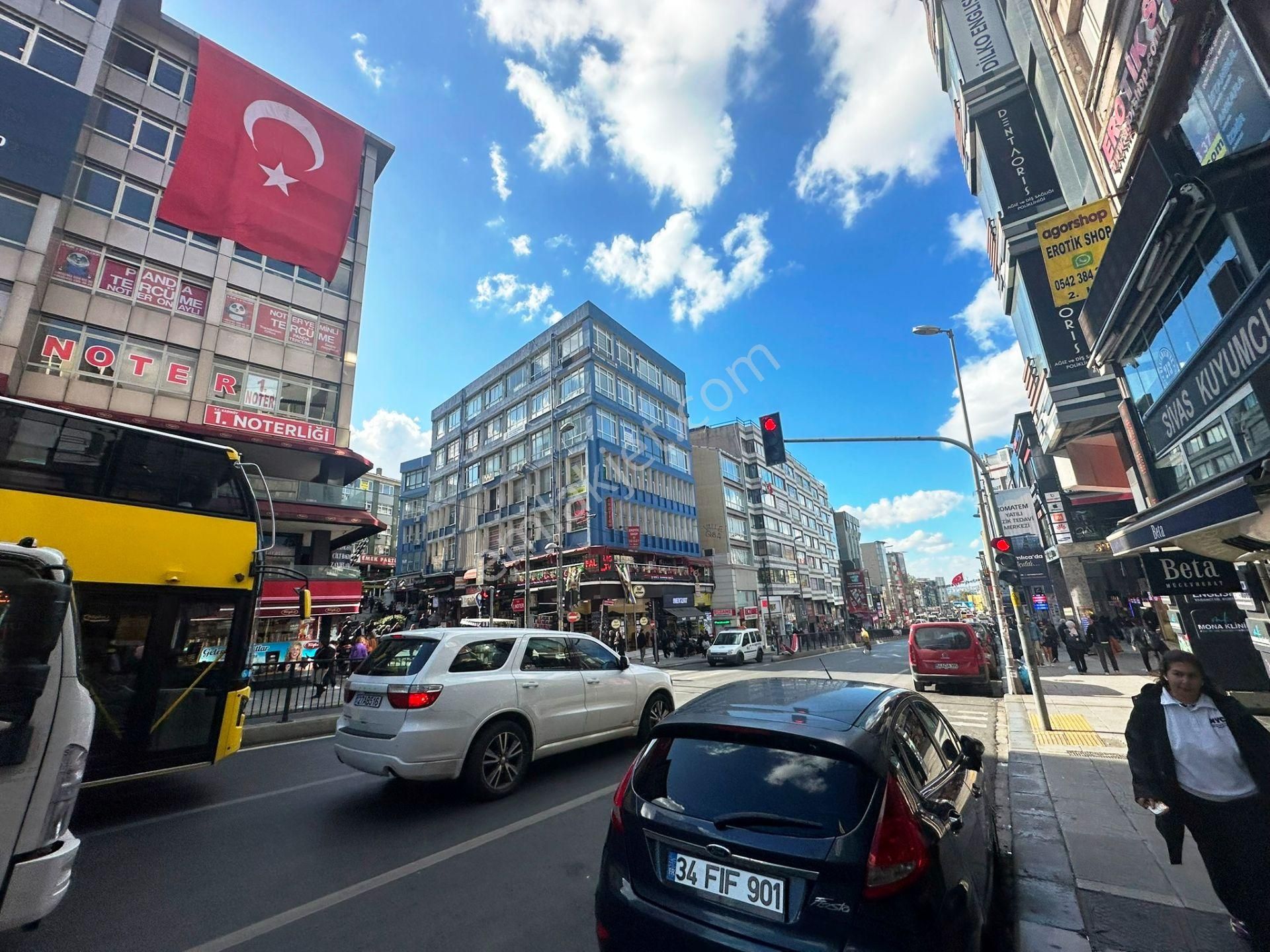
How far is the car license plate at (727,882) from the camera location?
6.68ft

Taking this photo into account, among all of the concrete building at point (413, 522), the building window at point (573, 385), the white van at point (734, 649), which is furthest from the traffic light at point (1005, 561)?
the concrete building at point (413, 522)

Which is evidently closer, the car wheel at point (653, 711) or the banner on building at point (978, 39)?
the car wheel at point (653, 711)

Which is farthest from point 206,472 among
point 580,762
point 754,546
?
point 754,546

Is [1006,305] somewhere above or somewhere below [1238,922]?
above

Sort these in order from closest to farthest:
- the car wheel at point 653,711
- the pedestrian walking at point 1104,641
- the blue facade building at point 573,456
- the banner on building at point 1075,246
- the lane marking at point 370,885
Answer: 1. the lane marking at point 370,885
2. the car wheel at point 653,711
3. the banner on building at point 1075,246
4. the pedestrian walking at point 1104,641
5. the blue facade building at point 573,456

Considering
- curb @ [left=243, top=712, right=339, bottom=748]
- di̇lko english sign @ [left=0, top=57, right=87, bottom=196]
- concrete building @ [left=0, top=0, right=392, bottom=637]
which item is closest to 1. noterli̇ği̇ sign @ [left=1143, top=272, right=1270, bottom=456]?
curb @ [left=243, top=712, right=339, bottom=748]

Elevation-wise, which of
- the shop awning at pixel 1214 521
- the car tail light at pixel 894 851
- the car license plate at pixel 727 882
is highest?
the shop awning at pixel 1214 521

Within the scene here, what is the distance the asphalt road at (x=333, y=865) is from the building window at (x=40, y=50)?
28.0 m

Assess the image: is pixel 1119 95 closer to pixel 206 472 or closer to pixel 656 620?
pixel 206 472

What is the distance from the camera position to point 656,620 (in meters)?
34.6

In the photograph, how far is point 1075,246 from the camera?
13.1 metres

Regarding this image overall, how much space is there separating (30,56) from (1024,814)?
3534 centimetres

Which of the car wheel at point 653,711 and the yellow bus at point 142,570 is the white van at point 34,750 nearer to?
the yellow bus at point 142,570

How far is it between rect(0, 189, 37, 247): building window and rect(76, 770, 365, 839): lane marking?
2327cm
